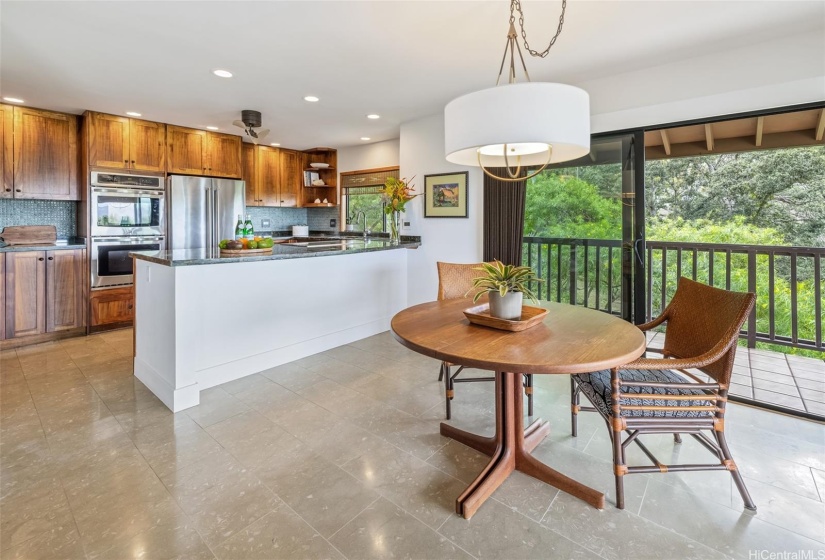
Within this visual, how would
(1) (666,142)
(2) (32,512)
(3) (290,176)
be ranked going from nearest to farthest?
(2) (32,512) < (1) (666,142) < (3) (290,176)

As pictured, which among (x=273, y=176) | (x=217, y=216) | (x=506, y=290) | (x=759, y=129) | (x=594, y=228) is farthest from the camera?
(x=273, y=176)

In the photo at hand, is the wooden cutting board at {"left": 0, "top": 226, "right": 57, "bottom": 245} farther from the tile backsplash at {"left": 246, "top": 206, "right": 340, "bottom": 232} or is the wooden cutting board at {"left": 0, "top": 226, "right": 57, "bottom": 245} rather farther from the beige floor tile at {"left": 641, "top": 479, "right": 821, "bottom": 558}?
the beige floor tile at {"left": 641, "top": 479, "right": 821, "bottom": 558}

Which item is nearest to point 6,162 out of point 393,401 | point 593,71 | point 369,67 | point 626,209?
point 369,67

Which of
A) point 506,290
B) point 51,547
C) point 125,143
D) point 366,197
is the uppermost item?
point 125,143

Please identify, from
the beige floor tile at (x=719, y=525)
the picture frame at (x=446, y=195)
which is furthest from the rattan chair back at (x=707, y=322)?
the picture frame at (x=446, y=195)

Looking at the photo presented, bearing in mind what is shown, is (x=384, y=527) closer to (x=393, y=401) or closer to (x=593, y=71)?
(x=393, y=401)

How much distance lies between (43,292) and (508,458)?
4924 mm

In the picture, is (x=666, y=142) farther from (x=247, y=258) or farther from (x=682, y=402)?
(x=247, y=258)

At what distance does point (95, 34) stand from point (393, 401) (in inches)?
124

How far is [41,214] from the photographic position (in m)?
4.48

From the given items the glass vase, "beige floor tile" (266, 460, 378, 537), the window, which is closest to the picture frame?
the glass vase

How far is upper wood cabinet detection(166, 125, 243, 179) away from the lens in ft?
16.1

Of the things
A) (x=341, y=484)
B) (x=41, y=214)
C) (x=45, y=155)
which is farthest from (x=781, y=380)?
(x=41, y=214)

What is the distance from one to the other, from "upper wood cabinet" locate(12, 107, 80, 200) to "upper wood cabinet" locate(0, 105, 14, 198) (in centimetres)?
3
